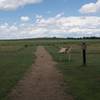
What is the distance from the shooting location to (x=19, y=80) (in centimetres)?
Answer: 1664

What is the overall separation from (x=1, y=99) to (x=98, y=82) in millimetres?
5931

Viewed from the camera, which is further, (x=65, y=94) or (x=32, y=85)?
(x=32, y=85)

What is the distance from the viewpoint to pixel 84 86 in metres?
14.5

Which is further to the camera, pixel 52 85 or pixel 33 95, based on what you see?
pixel 52 85

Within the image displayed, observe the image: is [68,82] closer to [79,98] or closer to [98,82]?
[98,82]

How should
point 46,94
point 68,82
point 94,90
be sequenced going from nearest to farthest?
point 46,94 < point 94,90 < point 68,82

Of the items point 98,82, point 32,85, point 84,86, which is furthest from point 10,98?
point 98,82

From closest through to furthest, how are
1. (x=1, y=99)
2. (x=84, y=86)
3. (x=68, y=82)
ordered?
(x=1, y=99) < (x=84, y=86) < (x=68, y=82)

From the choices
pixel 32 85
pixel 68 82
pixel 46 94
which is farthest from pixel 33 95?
pixel 68 82

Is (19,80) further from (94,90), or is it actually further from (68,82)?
(94,90)

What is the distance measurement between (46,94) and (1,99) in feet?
5.75

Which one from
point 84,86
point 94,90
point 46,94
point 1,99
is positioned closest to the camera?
point 1,99

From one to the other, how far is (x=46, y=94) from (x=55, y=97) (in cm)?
65

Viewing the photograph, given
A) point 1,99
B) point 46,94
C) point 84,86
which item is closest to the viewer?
point 1,99
